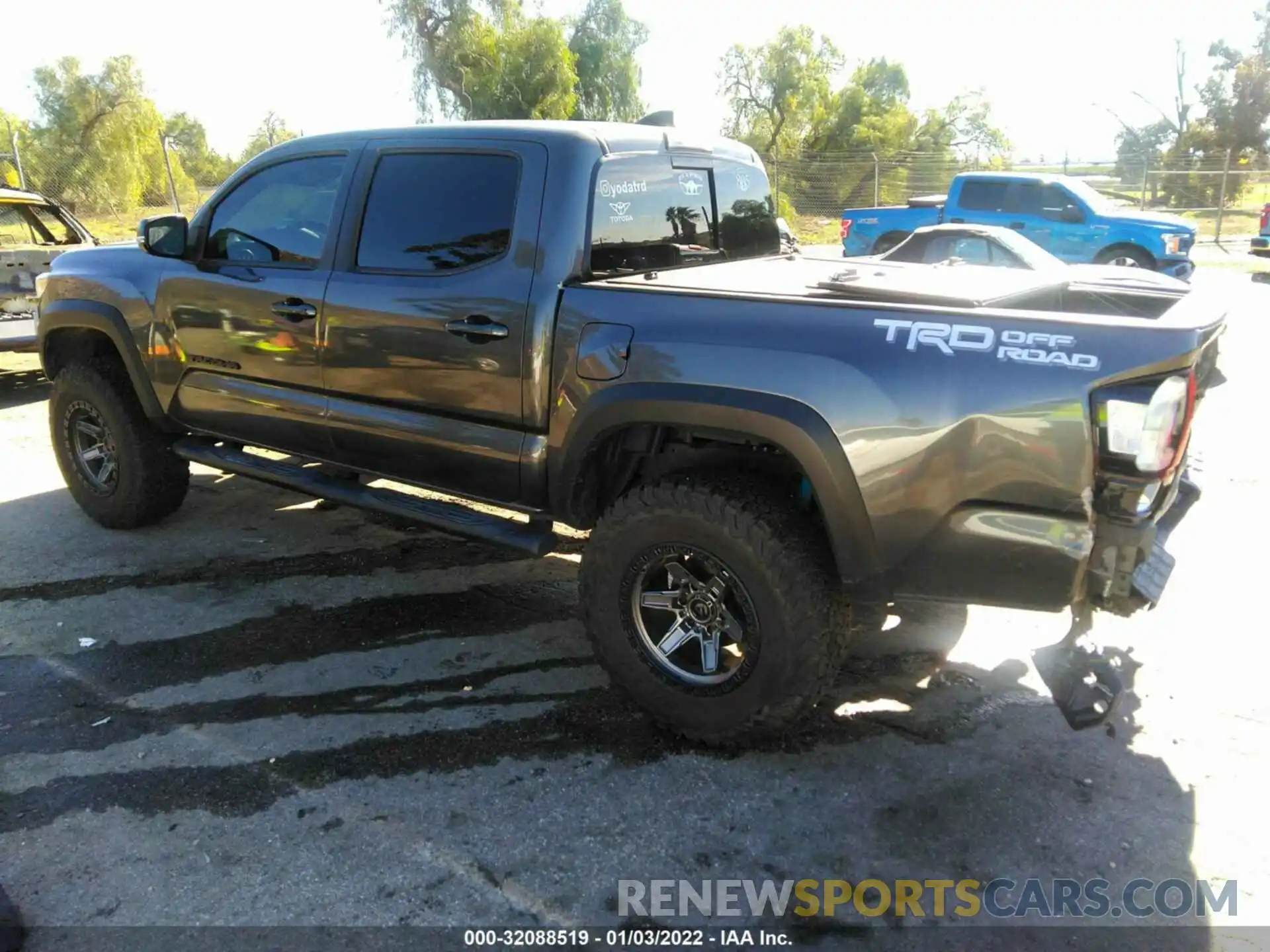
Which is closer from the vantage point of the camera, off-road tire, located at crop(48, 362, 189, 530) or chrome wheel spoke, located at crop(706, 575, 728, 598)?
chrome wheel spoke, located at crop(706, 575, 728, 598)

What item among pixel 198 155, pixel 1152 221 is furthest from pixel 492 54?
pixel 1152 221

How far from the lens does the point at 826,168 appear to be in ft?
99.8

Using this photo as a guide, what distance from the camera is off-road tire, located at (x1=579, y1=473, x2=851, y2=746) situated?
9.46ft

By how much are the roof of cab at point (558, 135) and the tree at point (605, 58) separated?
36394 millimetres

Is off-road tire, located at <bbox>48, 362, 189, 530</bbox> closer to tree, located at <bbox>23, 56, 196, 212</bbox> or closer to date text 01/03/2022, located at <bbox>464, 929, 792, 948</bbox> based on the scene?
date text 01/03/2022, located at <bbox>464, 929, 792, 948</bbox>

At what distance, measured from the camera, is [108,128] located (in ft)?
88.3

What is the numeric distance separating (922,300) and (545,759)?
Result: 1.87 m

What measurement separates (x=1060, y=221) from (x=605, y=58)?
2928 cm

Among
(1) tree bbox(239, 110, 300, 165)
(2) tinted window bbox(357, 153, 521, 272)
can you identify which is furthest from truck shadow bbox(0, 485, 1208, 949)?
(1) tree bbox(239, 110, 300, 165)

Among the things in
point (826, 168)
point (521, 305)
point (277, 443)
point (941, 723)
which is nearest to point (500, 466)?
point (521, 305)

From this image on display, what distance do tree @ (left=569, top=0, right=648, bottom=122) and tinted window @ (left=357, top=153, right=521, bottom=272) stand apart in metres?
36.8

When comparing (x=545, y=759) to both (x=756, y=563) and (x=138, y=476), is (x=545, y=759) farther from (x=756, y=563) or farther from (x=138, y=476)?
(x=138, y=476)

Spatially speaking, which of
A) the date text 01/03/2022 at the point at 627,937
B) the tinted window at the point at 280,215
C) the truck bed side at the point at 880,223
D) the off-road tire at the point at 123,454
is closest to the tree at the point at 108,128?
the truck bed side at the point at 880,223

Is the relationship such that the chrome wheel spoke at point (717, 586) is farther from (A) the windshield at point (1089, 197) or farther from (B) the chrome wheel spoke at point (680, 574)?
(A) the windshield at point (1089, 197)
